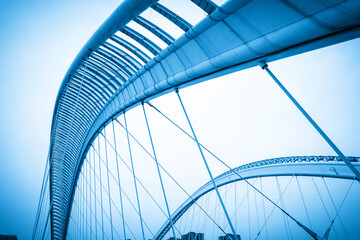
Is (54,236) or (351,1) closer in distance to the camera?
(351,1)

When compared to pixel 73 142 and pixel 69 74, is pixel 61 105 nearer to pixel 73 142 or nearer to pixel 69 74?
pixel 69 74

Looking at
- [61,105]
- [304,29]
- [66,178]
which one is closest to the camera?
[304,29]

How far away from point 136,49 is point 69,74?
705 centimetres

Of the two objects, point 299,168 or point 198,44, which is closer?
point 198,44

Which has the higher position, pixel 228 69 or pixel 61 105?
pixel 61 105

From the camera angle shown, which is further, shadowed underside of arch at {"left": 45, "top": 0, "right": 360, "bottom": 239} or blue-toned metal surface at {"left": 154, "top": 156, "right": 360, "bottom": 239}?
blue-toned metal surface at {"left": 154, "top": 156, "right": 360, "bottom": 239}

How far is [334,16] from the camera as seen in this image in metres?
4.32

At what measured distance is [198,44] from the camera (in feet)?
25.1

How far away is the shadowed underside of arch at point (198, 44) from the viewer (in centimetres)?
473

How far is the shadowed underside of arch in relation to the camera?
4.73 metres

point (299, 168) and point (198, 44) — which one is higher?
point (198, 44)

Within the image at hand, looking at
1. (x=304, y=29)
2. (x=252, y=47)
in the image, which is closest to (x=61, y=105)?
(x=252, y=47)

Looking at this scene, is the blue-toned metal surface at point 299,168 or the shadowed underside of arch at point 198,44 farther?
the blue-toned metal surface at point 299,168

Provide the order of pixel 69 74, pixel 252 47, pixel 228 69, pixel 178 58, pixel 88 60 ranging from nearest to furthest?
1. pixel 252 47
2. pixel 228 69
3. pixel 178 58
4. pixel 88 60
5. pixel 69 74
